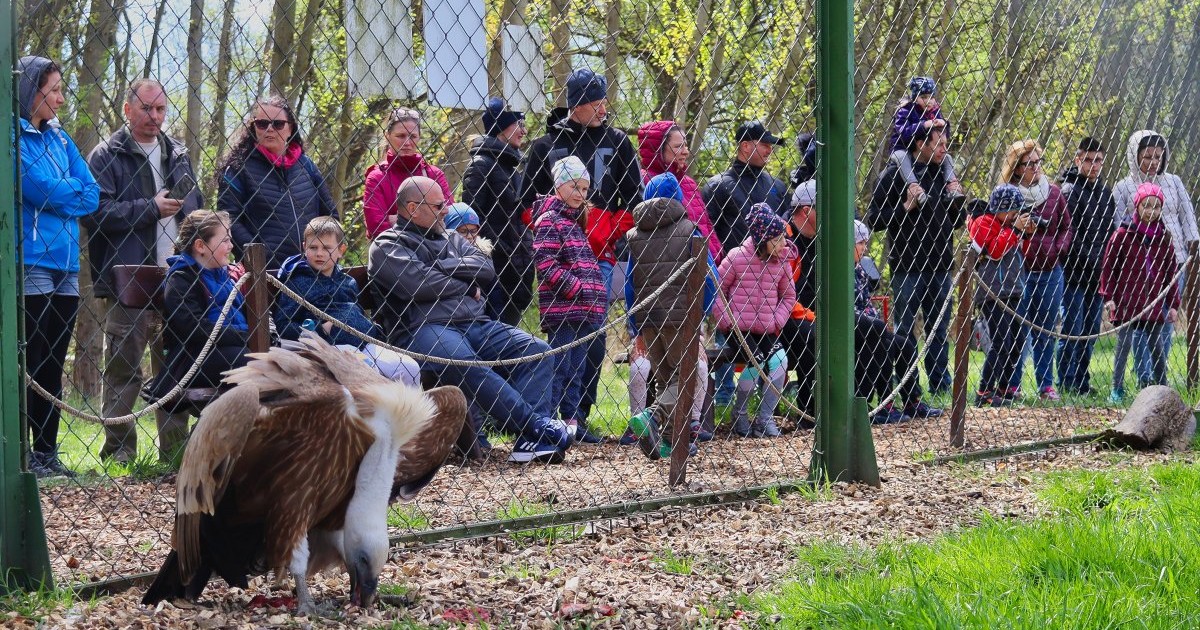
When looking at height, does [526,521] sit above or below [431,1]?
below

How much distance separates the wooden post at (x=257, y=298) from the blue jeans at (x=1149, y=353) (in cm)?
595

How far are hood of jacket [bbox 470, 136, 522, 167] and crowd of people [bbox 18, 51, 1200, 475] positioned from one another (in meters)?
0.02

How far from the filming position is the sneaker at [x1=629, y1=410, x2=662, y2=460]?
5.62 meters

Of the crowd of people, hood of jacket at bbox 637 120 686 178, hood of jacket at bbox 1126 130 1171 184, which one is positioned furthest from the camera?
hood of jacket at bbox 1126 130 1171 184

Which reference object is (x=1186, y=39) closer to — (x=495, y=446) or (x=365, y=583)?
(x=495, y=446)

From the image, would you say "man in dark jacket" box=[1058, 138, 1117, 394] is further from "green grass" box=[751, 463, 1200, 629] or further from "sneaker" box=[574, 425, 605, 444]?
"green grass" box=[751, 463, 1200, 629]

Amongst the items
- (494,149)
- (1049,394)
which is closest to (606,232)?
(494,149)

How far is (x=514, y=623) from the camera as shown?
324 cm

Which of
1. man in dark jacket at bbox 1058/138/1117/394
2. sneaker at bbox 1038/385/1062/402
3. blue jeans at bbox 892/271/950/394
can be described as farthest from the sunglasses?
sneaker at bbox 1038/385/1062/402

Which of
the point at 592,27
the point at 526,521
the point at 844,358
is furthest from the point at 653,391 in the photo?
the point at 592,27

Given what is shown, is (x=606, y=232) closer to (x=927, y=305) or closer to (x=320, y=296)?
(x=320, y=296)

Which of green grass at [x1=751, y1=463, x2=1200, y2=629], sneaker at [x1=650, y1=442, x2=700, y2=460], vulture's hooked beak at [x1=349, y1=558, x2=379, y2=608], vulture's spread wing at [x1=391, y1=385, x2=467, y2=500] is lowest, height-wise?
sneaker at [x1=650, y1=442, x2=700, y2=460]

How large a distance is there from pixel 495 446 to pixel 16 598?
Result: 3394 millimetres

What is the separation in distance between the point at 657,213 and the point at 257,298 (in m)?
2.34
